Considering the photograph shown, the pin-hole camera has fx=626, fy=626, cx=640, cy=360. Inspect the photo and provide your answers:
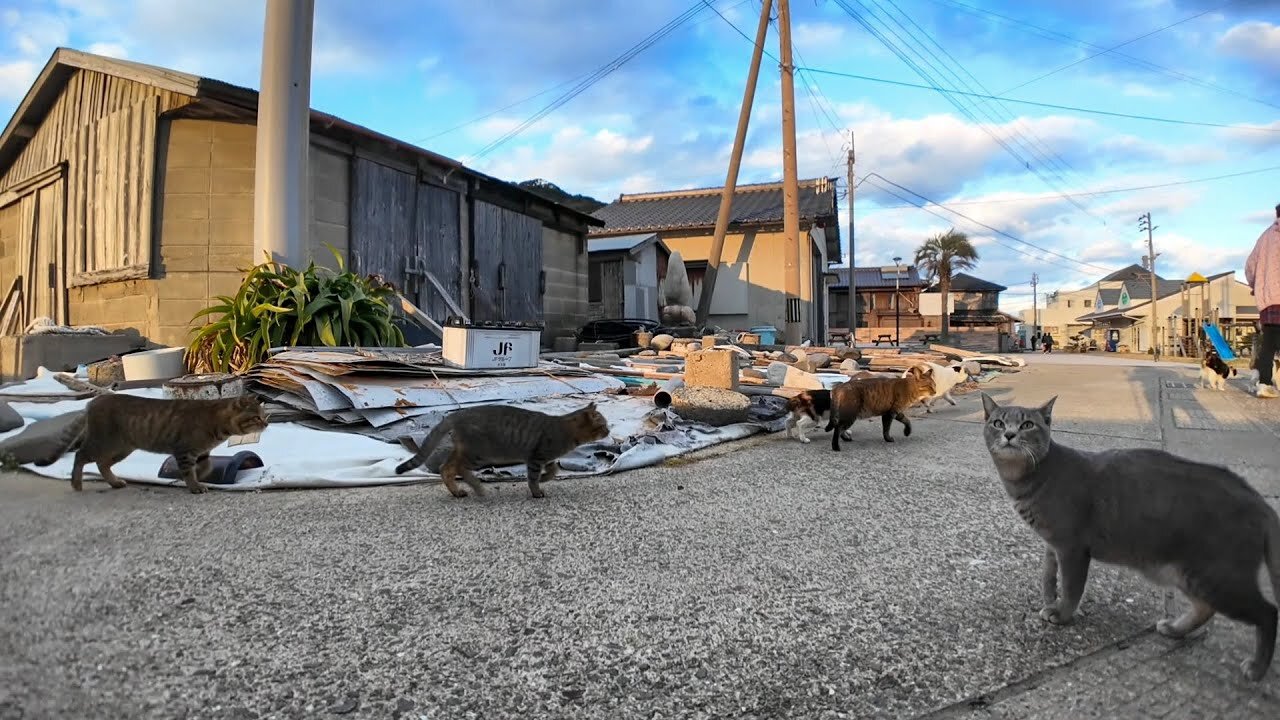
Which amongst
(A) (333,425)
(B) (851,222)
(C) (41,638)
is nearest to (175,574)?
(C) (41,638)

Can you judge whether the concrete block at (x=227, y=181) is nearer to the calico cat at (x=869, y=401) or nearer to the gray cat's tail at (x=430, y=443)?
the gray cat's tail at (x=430, y=443)

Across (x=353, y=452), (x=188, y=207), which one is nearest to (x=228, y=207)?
(x=188, y=207)

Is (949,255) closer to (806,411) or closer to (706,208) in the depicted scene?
(706,208)

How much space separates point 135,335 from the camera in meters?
7.25

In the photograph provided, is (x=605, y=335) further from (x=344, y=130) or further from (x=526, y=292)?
(x=344, y=130)

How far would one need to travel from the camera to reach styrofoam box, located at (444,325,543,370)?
5.23m

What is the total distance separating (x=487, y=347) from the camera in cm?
539

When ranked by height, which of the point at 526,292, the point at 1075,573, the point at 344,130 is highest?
the point at 344,130

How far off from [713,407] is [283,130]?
16.4ft

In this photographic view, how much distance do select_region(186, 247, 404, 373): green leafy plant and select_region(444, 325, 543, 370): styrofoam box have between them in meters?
1.02

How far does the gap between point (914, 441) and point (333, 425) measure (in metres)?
4.00

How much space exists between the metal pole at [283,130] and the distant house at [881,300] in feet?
94.3

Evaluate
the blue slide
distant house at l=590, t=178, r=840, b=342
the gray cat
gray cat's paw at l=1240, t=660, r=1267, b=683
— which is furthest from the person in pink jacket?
distant house at l=590, t=178, r=840, b=342

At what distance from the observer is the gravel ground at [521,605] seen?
138 cm
